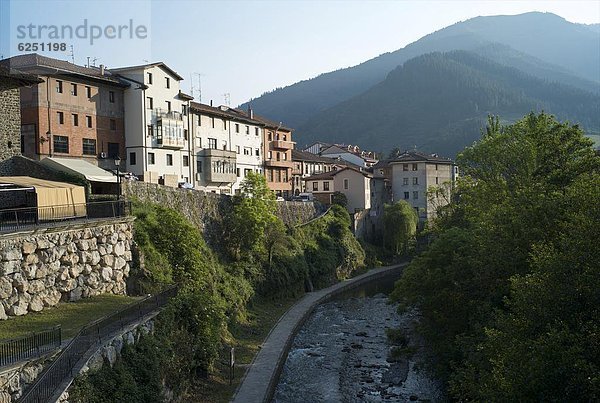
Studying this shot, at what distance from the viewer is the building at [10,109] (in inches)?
1257

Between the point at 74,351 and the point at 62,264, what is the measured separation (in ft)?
26.3

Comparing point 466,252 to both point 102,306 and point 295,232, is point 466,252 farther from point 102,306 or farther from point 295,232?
point 295,232

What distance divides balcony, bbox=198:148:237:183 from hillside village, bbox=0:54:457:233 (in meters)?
0.11

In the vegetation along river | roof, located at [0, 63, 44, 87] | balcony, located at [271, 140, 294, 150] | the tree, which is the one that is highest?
roof, located at [0, 63, 44, 87]

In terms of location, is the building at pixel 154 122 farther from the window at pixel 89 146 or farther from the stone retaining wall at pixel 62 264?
the stone retaining wall at pixel 62 264

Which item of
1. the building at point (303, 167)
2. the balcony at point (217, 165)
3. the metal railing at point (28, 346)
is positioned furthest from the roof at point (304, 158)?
the metal railing at point (28, 346)

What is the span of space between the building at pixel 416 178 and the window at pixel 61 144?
6215 cm

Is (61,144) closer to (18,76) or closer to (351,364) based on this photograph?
(18,76)

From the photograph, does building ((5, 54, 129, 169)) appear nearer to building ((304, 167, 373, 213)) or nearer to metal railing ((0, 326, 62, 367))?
metal railing ((0, 326, 62, 367))

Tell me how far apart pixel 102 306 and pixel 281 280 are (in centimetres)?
2661

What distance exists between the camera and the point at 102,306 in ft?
79.3

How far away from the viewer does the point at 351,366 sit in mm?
34875

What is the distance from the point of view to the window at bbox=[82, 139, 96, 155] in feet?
145

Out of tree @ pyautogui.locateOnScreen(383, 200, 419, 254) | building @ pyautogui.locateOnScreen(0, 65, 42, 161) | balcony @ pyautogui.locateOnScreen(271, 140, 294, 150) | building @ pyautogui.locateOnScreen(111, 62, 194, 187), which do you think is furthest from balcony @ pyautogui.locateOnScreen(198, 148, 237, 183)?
tree @ pyautogui.locateOnScreen(383, 200, 419, 254)
